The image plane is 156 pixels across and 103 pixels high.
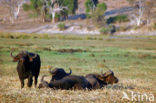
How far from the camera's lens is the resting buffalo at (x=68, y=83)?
24.8 ft

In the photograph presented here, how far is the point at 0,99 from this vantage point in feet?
19.8

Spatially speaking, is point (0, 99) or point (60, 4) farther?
point (60, 4)

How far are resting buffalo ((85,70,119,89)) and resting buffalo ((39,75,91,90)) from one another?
1.00 feet

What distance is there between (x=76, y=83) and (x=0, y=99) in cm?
235

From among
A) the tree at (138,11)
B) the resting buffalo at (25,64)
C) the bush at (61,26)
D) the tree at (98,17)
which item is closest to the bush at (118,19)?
the tree at (138,11)

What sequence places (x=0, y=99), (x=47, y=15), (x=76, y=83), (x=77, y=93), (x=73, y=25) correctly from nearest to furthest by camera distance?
(x=0, y=99) < (x=77, y=93) < (x=76, y=83) < (x=73, y=25) < (x=47, y=15)

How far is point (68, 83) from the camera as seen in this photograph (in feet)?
25.3

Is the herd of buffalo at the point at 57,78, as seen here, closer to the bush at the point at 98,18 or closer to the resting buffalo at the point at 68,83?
the resting buffalo at the point at 68,83

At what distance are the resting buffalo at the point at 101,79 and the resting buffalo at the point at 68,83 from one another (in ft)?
1.00

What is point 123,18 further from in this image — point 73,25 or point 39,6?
point 39,6

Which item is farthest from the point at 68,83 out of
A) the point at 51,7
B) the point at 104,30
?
the point at 51,7

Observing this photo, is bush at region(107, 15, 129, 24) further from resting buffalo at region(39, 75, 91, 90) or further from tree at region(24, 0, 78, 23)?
resting buffalo at region(39, 75, 91, 90)

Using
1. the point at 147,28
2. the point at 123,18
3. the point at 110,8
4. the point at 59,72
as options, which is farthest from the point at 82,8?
the point at 59,72

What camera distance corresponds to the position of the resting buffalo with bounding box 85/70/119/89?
8.32 metres
